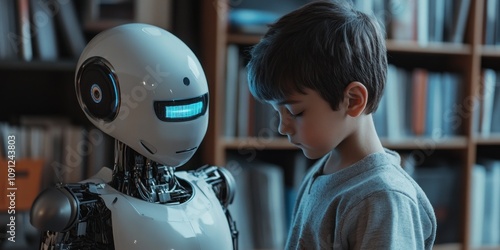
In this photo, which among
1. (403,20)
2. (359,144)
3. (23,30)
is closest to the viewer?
(359,144)

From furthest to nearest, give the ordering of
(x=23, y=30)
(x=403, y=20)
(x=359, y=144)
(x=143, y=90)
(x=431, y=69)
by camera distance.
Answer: (x=431, y=69) < (x=403, y=20) < (x=23, y=30) < (x=359, y=144) < (x=143, y=90)

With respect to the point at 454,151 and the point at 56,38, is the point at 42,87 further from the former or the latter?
the point at 454,151

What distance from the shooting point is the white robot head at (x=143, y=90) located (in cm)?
75

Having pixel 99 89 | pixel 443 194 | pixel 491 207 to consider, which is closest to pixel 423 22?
pixel 443 194

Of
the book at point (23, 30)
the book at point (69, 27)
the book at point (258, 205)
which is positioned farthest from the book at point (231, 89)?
the book at point (23, 30)

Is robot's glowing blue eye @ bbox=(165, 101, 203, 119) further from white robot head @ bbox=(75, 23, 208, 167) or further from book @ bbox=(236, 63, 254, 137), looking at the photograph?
book @ bbox=(236, 63, 254, 137)

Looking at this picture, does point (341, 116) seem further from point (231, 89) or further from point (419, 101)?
point (419, 101)

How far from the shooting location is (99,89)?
29.7 inches

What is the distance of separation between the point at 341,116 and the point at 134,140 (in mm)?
A: 267

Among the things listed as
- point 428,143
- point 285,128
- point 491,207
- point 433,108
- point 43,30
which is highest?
point 43,30

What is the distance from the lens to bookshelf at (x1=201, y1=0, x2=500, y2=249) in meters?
1.66

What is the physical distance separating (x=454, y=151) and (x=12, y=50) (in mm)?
1320

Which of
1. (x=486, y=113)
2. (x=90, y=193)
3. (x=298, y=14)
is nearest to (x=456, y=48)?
(x=486, y=113)

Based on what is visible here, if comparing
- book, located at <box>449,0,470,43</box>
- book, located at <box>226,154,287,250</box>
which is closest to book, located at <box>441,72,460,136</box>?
book, located at <box>449,0,470,43</box>
